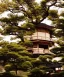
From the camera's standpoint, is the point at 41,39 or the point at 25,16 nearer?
the point at 25,16

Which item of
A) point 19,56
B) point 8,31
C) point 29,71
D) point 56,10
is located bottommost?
point 29,71

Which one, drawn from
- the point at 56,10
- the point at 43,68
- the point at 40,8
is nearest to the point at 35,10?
the point at 40,8

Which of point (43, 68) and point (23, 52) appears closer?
point (23, 52)

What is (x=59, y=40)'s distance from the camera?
53.0 feet

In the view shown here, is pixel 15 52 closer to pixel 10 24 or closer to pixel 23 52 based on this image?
pixel 23 52

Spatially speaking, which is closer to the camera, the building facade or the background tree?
the background tree

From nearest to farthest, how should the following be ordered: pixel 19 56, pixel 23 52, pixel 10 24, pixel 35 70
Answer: pixel 19 56, pixel 23 52, pixel 35 70, pixel 10 24

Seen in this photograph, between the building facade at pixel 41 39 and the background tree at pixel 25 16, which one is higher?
the background tree at pixel 25 16

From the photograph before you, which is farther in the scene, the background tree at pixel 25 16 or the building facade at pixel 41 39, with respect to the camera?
the building facade at pixel 41 39

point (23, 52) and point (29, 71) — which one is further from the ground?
point (23, 52)

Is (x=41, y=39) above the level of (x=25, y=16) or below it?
below

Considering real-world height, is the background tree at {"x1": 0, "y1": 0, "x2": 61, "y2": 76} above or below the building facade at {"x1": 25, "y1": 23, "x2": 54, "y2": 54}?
above

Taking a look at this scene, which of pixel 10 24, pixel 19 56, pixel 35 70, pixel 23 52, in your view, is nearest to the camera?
pixel 19 56

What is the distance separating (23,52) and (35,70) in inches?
81.4
